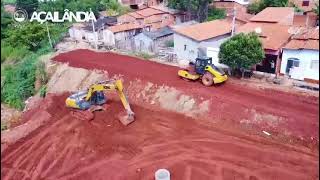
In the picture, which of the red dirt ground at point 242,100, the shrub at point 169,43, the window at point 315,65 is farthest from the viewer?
the shrub at point 169,43

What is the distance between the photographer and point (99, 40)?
32.3 metres

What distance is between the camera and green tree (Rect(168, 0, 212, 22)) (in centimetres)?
3419

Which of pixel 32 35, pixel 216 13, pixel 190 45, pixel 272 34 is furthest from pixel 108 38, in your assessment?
pixel 272 34

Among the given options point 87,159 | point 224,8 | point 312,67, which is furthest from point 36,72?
point 224,8

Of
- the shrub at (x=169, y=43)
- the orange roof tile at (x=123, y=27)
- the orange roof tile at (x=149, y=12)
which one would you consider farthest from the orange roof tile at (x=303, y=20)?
the orange roof tile at (x=149, y=12)

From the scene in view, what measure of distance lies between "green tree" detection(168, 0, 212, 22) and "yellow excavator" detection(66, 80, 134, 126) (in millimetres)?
18965

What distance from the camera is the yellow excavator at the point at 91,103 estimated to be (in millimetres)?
16719

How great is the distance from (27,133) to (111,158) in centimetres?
521

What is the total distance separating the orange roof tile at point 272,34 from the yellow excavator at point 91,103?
29.8ft

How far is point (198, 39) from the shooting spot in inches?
904

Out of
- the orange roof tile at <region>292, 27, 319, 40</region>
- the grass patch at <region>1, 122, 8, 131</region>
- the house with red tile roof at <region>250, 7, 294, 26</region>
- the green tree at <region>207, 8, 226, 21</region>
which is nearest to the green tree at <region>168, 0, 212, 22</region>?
the green tree at <region>207, 8, 226, 21</region>

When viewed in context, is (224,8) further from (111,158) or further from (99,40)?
(111,158)

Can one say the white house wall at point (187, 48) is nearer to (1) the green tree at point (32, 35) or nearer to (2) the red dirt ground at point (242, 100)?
(2) the red dirt ground at point (242, 100)

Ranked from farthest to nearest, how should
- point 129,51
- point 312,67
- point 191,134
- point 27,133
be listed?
1. point 129,51
2. point 312,67
3. point 27,133
4. point 191,134
